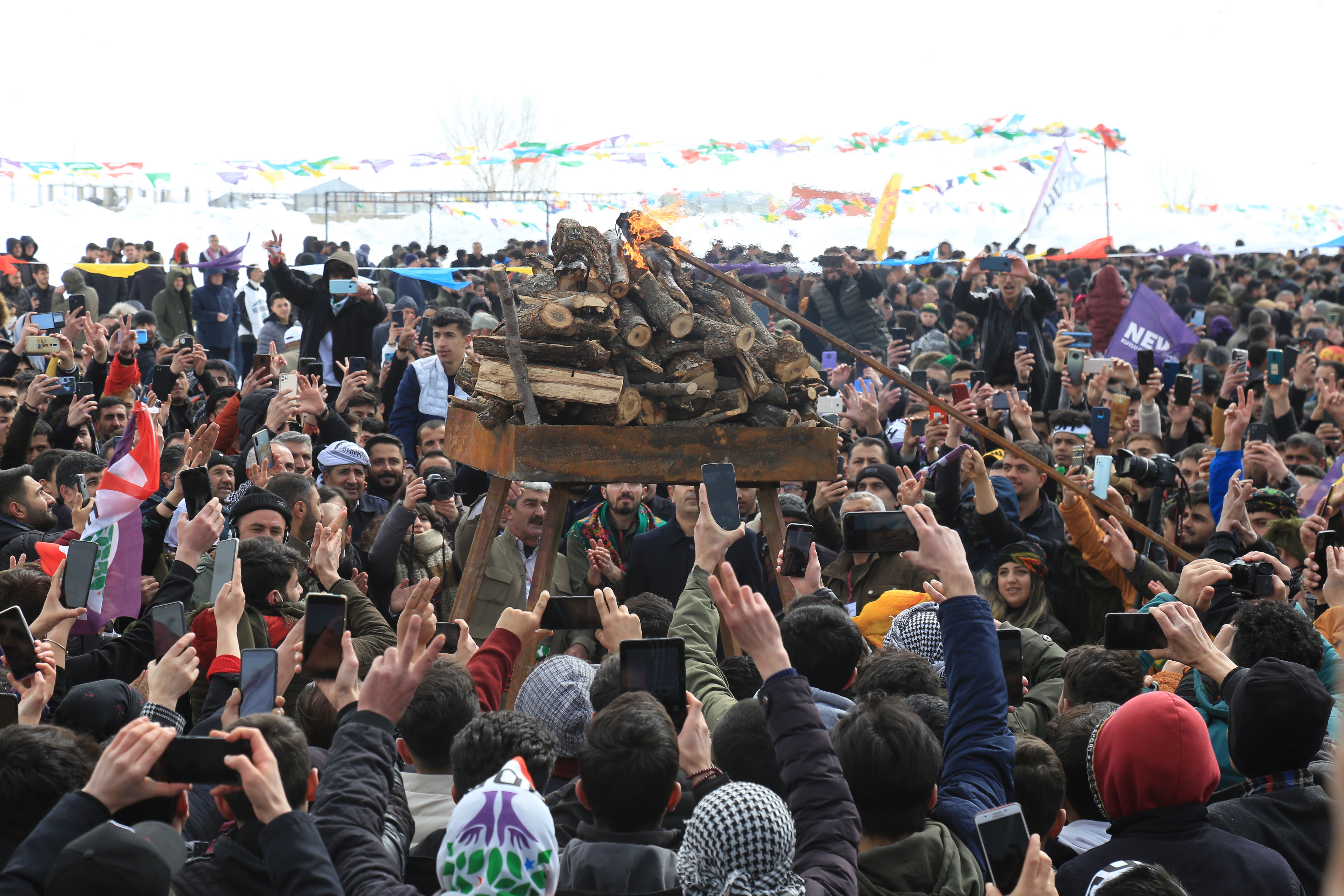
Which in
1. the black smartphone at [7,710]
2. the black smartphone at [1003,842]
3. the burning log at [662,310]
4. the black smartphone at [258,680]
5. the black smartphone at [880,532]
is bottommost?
the black smartphone at [7,710]

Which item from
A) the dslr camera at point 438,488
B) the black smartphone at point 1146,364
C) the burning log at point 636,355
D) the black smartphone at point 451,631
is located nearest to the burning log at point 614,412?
the burning log at point 636,355

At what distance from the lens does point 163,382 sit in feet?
28.2

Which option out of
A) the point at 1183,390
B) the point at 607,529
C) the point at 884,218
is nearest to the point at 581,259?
the point at 607,529

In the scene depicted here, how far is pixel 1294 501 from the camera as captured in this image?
6.80 metres

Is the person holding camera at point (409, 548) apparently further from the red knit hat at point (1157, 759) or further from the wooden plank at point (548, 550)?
the red knit hat at point (1157, 759)

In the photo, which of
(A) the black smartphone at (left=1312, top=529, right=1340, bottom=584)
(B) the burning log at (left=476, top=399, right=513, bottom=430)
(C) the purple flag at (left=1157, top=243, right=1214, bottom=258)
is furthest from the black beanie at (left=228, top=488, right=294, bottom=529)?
(C) the purple flag at (left=1157, top=243, right=1214, bottom=258)

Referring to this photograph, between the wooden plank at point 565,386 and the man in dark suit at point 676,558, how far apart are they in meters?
1.00

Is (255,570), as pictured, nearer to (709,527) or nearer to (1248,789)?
(709,527)

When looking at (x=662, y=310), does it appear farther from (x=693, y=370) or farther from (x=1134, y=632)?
(x=1134, y=632)

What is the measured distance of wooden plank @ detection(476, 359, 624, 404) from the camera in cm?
519

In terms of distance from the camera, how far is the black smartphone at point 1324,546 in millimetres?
4660

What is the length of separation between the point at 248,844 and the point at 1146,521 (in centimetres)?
598

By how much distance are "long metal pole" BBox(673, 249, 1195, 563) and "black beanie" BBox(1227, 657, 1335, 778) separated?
2.02 meters

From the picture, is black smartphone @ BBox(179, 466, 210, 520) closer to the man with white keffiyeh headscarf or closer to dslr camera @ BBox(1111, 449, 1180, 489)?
the man with white keffiyeh headscarf
